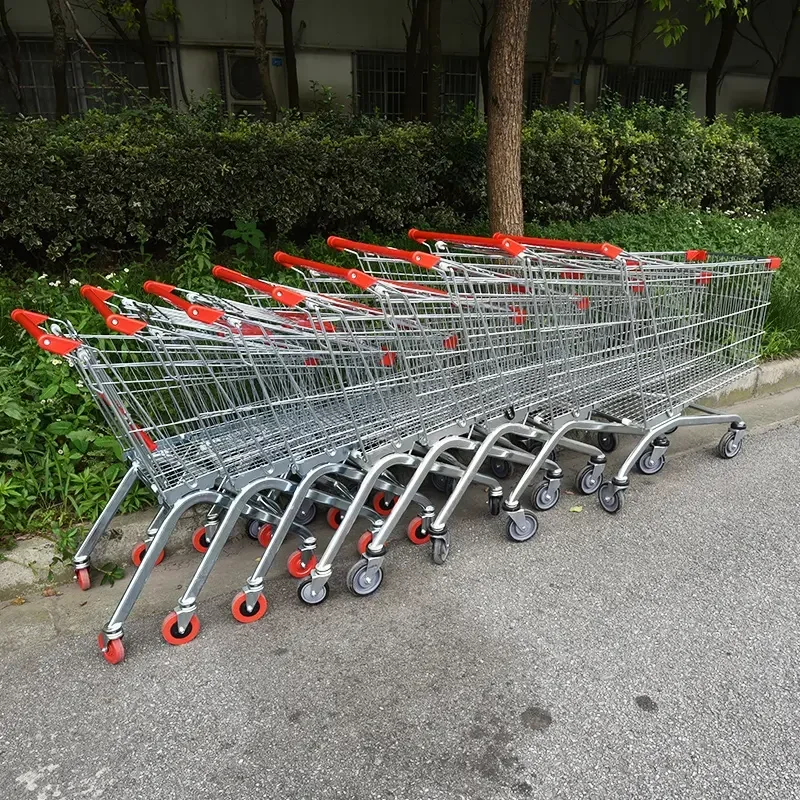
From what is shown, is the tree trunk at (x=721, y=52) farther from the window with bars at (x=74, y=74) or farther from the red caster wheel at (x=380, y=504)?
the red caster wheel at (x=380, y=504)

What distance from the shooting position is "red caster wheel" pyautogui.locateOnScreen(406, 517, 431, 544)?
127 inches

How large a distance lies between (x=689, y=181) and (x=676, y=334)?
5.39 meters

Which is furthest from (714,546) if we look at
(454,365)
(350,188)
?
(350,188)

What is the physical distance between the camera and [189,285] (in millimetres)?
4910

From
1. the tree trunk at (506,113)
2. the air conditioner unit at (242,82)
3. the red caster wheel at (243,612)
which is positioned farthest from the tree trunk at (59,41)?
the red caster wheel at (243,612)

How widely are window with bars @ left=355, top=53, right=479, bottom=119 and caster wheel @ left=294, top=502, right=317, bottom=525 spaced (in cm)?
952

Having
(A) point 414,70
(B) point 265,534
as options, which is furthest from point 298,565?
(A) point 414,70

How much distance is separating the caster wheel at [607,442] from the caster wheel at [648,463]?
0.29 meters

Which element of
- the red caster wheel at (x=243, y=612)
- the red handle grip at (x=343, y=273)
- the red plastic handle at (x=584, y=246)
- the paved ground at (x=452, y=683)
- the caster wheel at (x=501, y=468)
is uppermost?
the red plastic handle at (x=584, y=246)

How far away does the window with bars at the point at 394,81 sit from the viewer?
1179cm

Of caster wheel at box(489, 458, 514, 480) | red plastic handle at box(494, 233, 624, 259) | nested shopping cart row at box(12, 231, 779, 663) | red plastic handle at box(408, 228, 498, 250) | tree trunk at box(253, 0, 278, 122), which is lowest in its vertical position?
caster wheel at box(489, 458, 514, 480)

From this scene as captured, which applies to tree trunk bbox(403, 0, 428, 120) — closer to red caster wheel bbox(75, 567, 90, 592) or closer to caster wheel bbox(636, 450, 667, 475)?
caster wheel bbox(636, 450, 667, 475)

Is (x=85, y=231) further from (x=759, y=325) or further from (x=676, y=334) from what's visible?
(x=759, y=325)

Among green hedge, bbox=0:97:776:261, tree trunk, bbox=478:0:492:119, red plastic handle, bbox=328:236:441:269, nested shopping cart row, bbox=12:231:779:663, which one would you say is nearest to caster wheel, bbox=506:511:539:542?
nested shopping cart row, bbox=12:231:779:663
